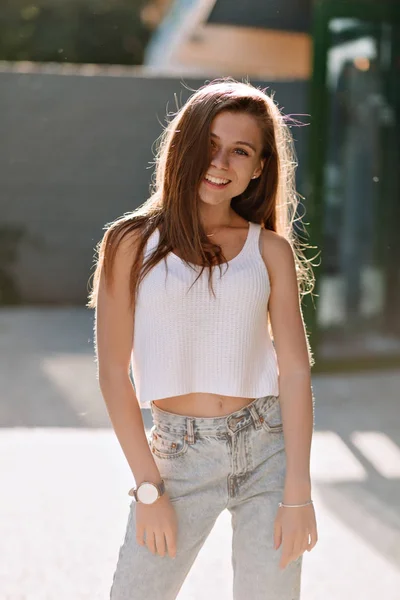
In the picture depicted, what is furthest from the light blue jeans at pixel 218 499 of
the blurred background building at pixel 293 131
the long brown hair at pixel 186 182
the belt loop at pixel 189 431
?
the blurred background building at pixel 293 131

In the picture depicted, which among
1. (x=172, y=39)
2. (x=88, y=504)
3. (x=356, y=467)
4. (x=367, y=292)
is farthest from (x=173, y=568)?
(x=172, y=39)

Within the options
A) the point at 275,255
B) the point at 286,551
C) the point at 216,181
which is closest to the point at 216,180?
the point at 216,181

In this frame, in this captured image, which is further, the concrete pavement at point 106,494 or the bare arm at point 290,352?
the concrete pavement at point 106,494

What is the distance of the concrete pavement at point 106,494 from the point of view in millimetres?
2941

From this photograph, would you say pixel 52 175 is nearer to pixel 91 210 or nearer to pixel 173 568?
pixel 91 210

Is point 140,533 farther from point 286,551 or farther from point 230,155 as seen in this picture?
point 230,155

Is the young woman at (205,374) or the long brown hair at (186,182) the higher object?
the long brown hair at (186,182)

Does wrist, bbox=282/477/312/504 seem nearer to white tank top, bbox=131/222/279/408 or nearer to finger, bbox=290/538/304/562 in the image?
finger, bbox=290/538/304/562

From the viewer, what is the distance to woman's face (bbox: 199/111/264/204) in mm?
1789

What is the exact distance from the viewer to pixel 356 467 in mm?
4070

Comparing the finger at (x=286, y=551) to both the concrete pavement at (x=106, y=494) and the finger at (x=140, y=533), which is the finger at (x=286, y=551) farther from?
the concrete pavement at (x=106, y=494)

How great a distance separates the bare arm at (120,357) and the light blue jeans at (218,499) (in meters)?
0.06

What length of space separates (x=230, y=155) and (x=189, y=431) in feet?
1.71

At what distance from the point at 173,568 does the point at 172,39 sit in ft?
35.3
